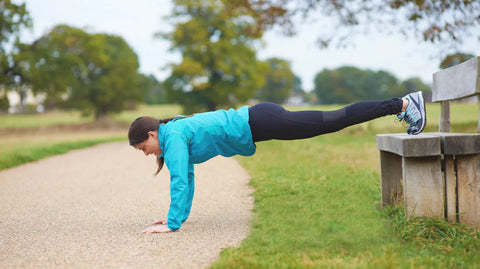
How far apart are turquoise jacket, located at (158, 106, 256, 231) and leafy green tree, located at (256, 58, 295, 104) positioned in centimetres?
6381

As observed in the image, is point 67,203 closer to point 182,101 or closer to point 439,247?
point 439,247

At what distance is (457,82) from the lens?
13.1 feet

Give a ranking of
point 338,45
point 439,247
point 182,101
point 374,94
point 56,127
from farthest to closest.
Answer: point 374,94, point 182,101, point 56,127, point 338,45, point 439,247

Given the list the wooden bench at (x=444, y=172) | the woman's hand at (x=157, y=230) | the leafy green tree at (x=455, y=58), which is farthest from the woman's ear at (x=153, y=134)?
the leafy green tree at (x=455, y=58)

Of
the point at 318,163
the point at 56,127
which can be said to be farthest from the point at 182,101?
the point at 318,163

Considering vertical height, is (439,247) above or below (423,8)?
below

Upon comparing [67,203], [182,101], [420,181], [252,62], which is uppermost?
[252,62]

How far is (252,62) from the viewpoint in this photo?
40906 millimetres

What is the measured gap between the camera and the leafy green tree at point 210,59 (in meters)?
38.1

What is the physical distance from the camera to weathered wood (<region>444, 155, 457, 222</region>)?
11.7 ft

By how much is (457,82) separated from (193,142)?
8.32ft

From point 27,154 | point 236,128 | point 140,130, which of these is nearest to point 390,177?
point 236,128

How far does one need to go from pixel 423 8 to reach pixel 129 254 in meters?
12.0

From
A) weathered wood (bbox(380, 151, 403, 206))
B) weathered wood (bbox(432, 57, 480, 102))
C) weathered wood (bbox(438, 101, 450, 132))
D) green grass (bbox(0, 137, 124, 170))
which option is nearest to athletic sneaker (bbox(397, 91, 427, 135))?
weathered wood (bbox(432, 57, 480, 102))
